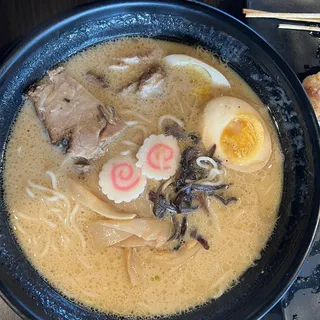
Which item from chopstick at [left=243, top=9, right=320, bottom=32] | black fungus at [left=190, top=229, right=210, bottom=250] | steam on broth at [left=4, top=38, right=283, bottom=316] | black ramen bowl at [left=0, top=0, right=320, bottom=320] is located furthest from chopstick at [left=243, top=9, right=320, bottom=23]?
black fungus at [left=190, top=229, right=210, bottom=250]

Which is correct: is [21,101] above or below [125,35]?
below

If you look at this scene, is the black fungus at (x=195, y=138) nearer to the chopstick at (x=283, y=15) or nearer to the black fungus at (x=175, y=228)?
the black fungus at (x=175, y=228)

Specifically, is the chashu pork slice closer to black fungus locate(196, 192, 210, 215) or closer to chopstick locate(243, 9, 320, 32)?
black fungus locate(196, 192, 210, 215)

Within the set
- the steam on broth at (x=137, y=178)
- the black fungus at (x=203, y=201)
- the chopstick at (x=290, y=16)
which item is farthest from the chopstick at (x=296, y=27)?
the black fungus at (x=203, y=201)

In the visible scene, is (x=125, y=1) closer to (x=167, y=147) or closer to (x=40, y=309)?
(x=167, y=147)

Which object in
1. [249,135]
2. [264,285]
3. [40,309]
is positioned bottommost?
[40,309]

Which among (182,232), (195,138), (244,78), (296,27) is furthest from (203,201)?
(296,27)

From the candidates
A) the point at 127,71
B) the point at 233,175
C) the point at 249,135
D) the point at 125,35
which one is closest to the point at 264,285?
the point at 233,175

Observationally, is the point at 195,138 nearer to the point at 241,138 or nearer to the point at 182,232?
the point at 241,138
